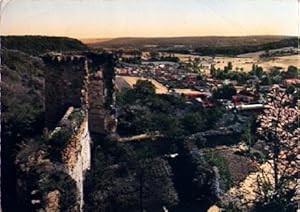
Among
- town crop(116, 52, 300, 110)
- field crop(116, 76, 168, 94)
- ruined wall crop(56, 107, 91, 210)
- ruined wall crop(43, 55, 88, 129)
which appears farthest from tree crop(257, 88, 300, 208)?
ruined wall crop(43, 55, 88, 129)

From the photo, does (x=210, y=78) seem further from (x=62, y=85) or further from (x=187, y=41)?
(x=62, y=85)

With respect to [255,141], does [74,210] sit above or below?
below

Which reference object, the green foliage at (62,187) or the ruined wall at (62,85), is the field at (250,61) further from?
the ruined wall at (62,85)

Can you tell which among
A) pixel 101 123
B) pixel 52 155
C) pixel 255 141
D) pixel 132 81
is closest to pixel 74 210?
pixel 52 155

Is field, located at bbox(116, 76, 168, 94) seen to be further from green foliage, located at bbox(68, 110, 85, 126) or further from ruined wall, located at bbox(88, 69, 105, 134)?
ruined wall, located at bbox(88, 69, 105, 134)

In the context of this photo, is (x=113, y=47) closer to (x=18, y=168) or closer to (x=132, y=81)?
(x=132, y=81)
